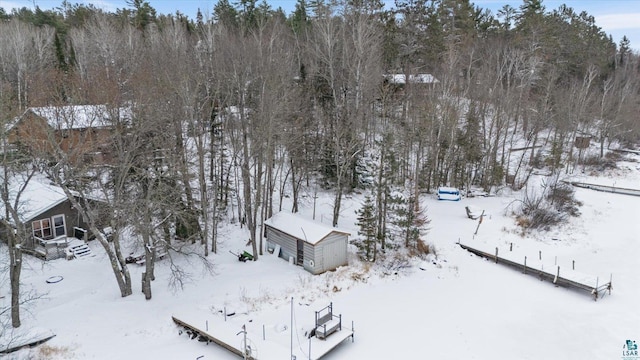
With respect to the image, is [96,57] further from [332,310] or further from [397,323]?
[397,323]

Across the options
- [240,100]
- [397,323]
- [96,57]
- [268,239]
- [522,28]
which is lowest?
[397,323]

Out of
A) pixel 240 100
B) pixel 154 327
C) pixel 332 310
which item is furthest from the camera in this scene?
pixel 240 100

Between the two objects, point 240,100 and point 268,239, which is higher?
point 240,100

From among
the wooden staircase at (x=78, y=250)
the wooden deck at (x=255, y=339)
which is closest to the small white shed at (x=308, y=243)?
the wooden deck at (x=255, y=339)

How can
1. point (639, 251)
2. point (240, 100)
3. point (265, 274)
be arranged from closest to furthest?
point (265, 274), point (240, 100), point (639, 251)

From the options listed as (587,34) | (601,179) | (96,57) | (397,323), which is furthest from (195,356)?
(587,34)

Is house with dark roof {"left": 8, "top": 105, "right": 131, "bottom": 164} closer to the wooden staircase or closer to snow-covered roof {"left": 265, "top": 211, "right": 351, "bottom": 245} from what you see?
the wooden staircase

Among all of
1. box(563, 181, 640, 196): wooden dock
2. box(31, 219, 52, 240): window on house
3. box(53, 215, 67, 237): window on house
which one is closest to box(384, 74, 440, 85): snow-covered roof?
box(563, 181, 640, 196): wooden dock

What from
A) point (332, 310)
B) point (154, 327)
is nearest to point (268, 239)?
point (332, 310)

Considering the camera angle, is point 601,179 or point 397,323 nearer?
point 397,323
